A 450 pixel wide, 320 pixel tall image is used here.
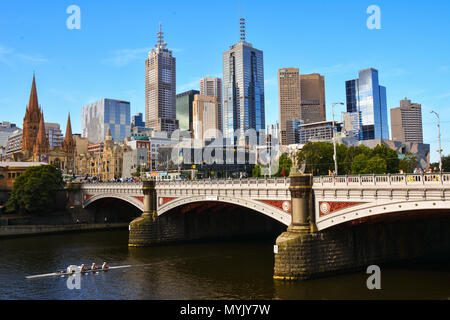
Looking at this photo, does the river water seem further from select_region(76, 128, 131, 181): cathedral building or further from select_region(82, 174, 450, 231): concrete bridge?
select_region(76, 128, 131, 181): cathedral building

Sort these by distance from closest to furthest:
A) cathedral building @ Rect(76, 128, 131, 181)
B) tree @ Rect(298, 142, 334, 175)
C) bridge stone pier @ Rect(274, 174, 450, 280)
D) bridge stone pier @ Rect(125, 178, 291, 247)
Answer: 1. bridge stone pier @ Rect(274, 174, 450, 280)
2. bridge stone pier @ Rect(125, 178, 291, 247)
3. tree @ Rect(298, 142, 334, 175)
4. cathedral building @ Rect(76, 128, 131, 181)

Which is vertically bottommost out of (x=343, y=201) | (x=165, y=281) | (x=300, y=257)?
(x=165, y=281)

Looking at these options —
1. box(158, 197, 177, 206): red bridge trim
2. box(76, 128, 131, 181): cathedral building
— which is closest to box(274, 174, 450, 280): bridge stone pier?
box(158, 197, 177, 206): red bridge trim

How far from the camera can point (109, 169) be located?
557 feet

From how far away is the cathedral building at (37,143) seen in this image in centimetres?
17950

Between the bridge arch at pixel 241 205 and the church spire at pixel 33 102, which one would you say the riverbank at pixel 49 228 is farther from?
the church spire at pixel 33 102

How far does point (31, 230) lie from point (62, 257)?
22.6 m

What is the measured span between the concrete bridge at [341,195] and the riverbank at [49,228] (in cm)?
3165

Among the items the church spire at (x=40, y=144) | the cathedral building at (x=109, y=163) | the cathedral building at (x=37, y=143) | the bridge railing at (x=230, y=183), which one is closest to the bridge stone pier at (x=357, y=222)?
the bridge railing at (x=230, y=183)

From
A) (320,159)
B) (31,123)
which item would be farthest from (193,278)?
(31,123)

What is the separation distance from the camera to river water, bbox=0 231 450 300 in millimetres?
31219

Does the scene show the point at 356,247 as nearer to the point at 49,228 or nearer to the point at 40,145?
the point at 49,228
